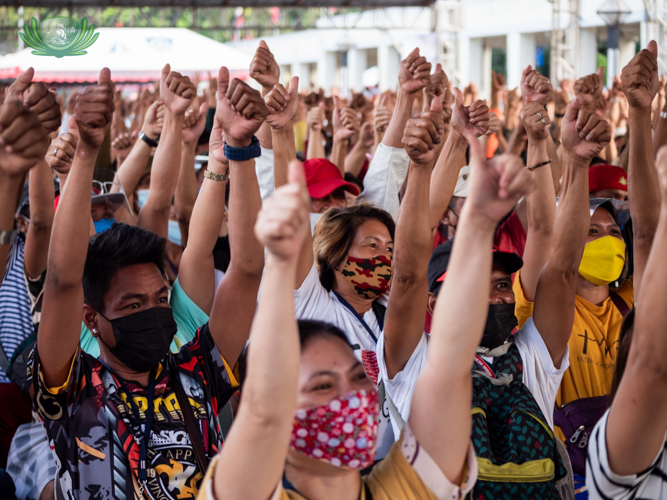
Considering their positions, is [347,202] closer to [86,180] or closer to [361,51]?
[86,180]

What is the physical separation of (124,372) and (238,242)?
1.68ft

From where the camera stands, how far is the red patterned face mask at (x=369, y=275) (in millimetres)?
2646

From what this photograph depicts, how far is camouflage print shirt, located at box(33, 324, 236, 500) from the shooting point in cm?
196

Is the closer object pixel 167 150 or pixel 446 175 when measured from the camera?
pixel 446 175

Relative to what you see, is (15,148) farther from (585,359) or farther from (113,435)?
(585,359)

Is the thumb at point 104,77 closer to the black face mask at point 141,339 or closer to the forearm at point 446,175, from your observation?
the black face mask at point 141,339

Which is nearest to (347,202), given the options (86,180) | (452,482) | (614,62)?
(86,180)

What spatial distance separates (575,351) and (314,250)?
1.08 meters

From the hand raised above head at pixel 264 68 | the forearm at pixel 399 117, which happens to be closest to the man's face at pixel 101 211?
the hand raised above head at pixel 264 68

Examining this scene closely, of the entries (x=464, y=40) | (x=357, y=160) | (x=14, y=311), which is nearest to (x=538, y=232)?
(x=14, y=311)

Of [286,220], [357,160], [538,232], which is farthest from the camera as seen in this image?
[357,160]

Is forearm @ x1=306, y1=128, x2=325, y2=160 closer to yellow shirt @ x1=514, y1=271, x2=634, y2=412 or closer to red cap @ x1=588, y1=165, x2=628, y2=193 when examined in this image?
red cap @ x1=588, y1=165, x2=628, y2=193

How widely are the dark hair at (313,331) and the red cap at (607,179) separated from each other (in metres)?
2.66

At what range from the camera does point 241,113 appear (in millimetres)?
2135
